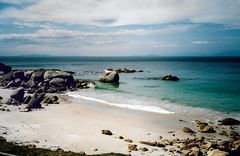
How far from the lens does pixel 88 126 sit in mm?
22406

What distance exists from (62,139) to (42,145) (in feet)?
5.93

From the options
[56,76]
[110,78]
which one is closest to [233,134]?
[56,76]

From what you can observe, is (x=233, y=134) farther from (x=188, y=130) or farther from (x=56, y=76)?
(x=56, y=76)

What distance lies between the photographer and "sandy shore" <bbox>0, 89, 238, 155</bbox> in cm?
1756

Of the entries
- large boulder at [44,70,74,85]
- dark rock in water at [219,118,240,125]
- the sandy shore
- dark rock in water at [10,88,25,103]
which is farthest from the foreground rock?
dark rock in water at [219,118,240,125]

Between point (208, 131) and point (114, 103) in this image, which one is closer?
point (208, 131)

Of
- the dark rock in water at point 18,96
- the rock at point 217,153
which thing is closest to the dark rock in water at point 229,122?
the rock at point 217,153

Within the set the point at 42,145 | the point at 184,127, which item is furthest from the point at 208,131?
the point at 42,145

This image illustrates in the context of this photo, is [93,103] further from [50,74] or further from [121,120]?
[50,74]

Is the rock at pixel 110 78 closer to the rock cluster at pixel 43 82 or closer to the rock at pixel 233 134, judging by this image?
the rock cluster at pixel 43 82

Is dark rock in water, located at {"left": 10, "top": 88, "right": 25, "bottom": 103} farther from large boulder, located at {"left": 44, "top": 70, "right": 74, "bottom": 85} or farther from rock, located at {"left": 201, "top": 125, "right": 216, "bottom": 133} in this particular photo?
rock, located at {"left": 201, "top": 125, "right": 216, "bottom": 133}

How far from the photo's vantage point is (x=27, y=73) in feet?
174

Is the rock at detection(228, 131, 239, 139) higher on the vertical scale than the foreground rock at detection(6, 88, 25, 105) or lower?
lower

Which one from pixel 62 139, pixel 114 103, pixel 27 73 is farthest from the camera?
pixel 27 73
